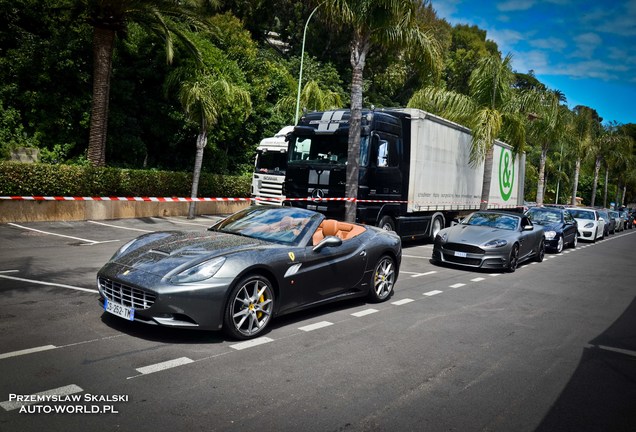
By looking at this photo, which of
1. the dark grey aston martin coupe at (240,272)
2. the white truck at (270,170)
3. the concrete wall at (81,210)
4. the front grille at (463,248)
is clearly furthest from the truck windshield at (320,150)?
the concrete wall at (81,210)

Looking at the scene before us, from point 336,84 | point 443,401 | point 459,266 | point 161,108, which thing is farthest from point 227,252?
point 336,84

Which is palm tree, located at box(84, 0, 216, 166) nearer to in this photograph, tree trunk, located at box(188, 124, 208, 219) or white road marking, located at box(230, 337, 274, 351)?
tree trunk, located at box(188, 124, 208, 219)

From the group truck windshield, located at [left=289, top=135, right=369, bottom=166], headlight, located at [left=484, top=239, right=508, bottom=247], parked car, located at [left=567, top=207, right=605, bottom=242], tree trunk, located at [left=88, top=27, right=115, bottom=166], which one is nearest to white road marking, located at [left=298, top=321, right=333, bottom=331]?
headlight, located at [left=484, top=239, right=508, bottom=247]

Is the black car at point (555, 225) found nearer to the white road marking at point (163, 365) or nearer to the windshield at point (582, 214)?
the windshield at point (582, 214)

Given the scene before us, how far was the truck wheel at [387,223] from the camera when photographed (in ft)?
45.2

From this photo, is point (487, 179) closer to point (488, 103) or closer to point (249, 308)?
point (488, 103)

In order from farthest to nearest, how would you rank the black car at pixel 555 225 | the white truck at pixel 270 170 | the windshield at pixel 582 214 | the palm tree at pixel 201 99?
1. the windshield at pixel 582 214
2. the white truck at pixel 270 170
3. the palm tree at pixel 201 99
4. the black car at pixel 555 225

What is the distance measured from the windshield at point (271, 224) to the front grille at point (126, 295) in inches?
65.4

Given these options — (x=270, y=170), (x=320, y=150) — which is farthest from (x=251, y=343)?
(x=270, y=170)

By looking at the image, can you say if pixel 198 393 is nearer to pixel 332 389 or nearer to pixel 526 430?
pixel 332 389

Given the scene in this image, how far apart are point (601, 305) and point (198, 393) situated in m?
7.36

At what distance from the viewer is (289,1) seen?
128 feet

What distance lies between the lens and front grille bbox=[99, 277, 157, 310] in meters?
4.91

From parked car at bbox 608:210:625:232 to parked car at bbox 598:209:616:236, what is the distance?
66cm
